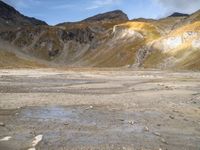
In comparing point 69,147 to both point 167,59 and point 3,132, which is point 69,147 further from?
point 167,59

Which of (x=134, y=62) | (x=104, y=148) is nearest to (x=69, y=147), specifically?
(x=104, y=148)

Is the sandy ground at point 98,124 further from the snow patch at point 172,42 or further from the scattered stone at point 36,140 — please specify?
the snow patch at point 172,42

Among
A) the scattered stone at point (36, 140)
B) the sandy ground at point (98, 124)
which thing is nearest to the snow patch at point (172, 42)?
the sandy ground at point (98, 124)

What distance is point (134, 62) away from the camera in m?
162

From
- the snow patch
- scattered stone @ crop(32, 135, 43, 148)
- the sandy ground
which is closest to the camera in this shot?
scattered stone @ crop(32, 135, 43, 148)

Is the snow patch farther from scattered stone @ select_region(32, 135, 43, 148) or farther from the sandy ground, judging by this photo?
scattered stone @ select_region(32, 135, 43, 148)

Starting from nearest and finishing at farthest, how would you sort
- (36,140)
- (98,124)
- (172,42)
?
(36,140), (98,124), (172,42)

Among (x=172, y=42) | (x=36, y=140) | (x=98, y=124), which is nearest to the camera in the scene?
(x=36, y=140)

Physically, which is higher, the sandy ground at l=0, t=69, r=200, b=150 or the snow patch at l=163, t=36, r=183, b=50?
the snow patch at l=163, t=36, r=183, b=50

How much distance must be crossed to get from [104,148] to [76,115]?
1029cm

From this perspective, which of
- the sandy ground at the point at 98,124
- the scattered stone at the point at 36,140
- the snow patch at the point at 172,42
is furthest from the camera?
the snow patch at the point at 172,42

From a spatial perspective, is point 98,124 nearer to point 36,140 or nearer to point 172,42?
point 36,140

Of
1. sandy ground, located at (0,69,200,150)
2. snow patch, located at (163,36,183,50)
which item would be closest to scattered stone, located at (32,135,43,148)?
sandy ground, located at (0,69,200,150)

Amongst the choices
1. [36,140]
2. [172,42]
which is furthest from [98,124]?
[172,42]
